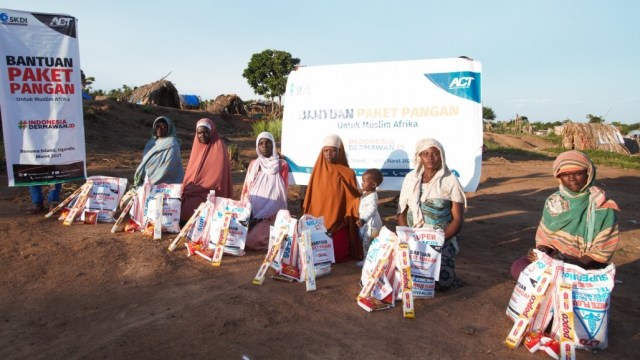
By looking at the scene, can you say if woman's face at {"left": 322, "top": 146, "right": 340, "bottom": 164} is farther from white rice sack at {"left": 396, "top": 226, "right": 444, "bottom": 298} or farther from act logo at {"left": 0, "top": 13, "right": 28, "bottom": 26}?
act logo at {"left": 0, "top": 13, "right": 28, "bottom": 26}

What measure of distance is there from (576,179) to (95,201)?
200 inches

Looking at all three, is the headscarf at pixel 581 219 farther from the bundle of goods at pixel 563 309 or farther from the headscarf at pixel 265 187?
the headscarf at pixel 265 187

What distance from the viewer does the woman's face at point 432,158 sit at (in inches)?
148

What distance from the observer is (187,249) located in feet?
14.9

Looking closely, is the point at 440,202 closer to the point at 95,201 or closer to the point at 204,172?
the point at 204,172

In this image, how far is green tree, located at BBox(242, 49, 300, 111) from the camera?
27.5m

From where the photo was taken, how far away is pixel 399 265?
3213mm

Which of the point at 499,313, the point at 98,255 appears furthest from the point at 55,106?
the point at 499,313

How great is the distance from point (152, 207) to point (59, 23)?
8.52 feet

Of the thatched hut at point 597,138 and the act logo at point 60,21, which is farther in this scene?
the thatched hut at point 597,138

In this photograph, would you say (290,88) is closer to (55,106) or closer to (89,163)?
(55,106)

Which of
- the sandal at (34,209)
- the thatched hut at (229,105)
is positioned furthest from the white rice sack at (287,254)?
the thatched hut at (229,105)

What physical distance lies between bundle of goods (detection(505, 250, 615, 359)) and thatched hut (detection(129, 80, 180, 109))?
2019cm

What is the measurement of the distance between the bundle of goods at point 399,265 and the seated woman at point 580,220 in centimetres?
73
